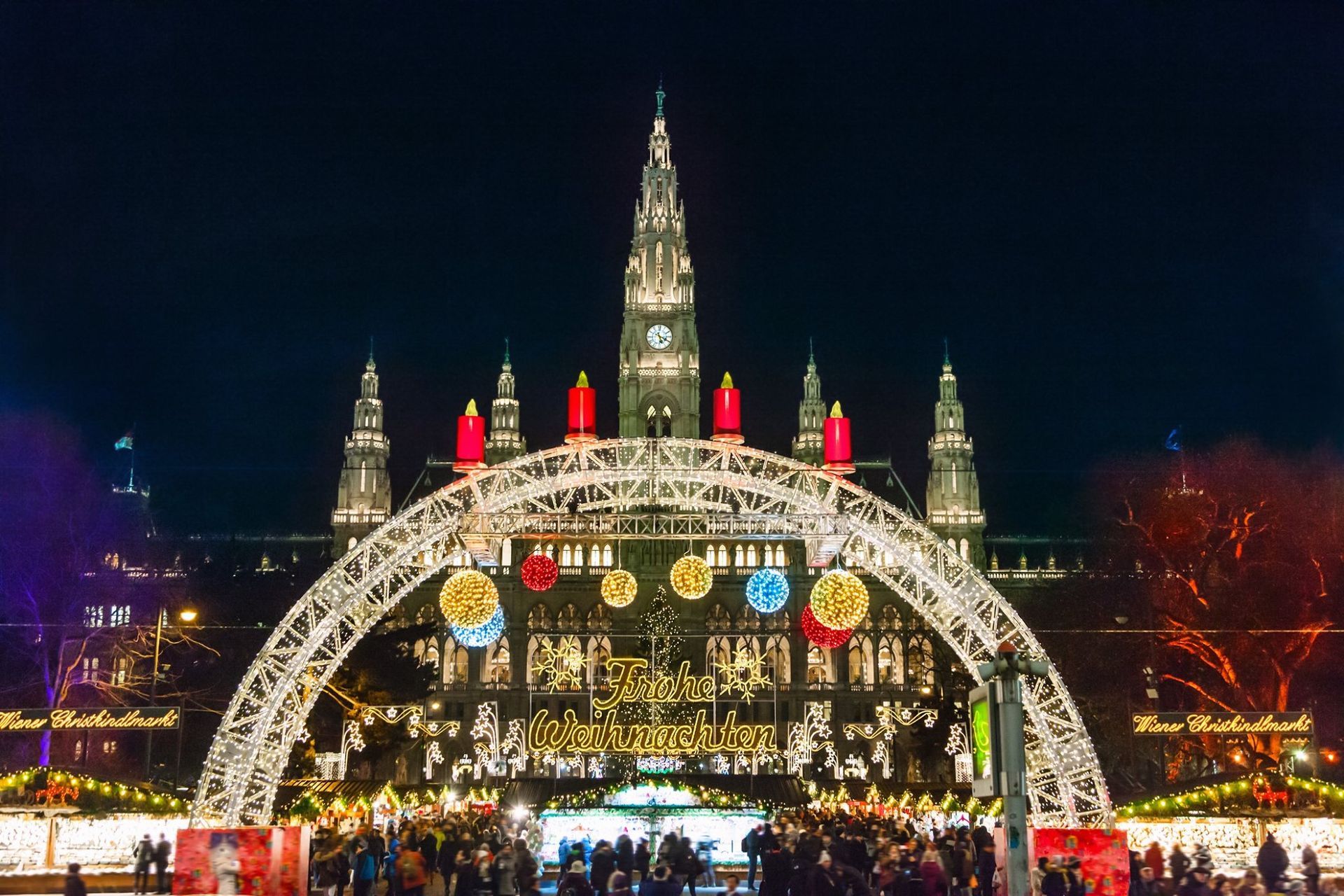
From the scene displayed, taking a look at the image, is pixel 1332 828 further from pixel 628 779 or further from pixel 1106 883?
pixel 628 779

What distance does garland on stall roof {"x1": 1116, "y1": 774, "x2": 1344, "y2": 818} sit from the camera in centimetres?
2925

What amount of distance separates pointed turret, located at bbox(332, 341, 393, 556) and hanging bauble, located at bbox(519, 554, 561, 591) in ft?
209

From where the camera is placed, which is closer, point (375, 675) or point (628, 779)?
point (628, 779)

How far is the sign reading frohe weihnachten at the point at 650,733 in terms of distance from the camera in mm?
31172

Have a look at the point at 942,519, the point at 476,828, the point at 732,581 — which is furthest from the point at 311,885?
the point at 942,519

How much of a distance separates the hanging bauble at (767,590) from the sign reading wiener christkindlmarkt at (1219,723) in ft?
25.4

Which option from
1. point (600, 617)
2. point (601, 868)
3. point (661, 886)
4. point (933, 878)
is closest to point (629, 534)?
point (601, 868)

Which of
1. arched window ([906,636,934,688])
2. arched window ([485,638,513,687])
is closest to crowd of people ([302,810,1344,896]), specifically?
arched window ([906,636,934,688])

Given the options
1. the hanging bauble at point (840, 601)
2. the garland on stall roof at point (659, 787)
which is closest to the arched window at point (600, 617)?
the garland on stall roof at point (659, 787)

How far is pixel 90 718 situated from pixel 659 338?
72470mm

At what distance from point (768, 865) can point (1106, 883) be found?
15.1 ft

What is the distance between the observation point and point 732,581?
86.1 meters

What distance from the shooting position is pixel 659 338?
97750mm

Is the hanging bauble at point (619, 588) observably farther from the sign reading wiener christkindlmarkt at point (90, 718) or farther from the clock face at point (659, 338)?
the clock face at point (659, 338)
